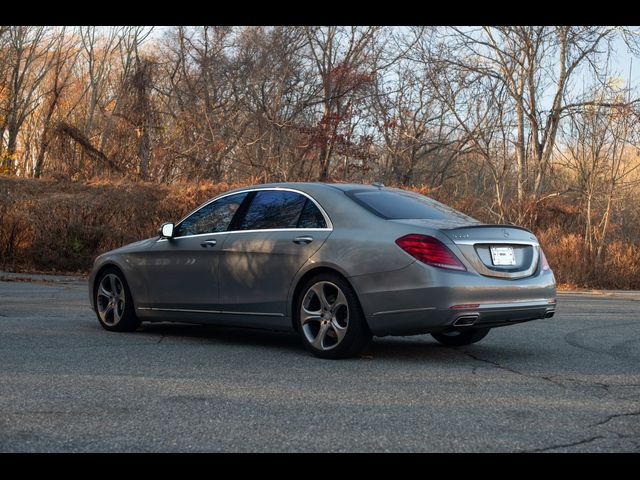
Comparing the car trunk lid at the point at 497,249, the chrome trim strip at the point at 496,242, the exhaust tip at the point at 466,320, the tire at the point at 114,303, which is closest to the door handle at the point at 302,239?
the car trunk lid at the point at 497,249

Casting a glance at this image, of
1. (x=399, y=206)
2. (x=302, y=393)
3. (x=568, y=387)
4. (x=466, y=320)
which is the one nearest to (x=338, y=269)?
(x=399, y=206)

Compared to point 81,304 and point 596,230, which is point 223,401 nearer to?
point 81,304

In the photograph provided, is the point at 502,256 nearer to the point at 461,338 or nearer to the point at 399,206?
the point at 399,206

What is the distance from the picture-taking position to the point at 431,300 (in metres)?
7.24

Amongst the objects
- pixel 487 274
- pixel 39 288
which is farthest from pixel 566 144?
pixel 487 274

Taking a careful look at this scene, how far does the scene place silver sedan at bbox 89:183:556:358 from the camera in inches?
290

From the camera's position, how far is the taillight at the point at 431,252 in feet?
24.1

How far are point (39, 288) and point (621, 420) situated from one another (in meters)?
12.5

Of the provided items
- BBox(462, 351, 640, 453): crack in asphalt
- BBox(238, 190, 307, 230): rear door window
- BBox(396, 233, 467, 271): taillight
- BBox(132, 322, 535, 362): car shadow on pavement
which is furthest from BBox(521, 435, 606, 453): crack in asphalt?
BBox(238, 190, 307, 230): rear door window

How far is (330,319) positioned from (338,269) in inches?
17.5

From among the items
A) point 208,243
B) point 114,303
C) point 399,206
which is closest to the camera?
point 399,206

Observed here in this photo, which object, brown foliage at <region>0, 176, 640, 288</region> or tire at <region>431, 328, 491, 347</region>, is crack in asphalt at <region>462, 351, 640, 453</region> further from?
brown foliage at <region>0, 176, 640, 288</region>

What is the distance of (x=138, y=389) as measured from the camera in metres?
6.11
